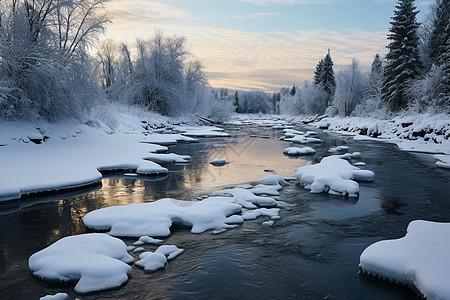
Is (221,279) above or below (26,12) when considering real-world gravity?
below

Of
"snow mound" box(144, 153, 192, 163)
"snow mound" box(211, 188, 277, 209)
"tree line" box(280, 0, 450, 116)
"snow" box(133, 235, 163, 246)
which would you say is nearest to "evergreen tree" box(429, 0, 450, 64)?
"tree line" box(280, 0, 450, 116)

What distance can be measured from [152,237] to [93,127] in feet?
49.1

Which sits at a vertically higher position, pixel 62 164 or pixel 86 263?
pixel 62 164

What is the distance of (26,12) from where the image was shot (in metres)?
13.8

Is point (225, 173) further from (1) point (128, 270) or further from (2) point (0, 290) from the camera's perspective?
(2) point (0, 290)

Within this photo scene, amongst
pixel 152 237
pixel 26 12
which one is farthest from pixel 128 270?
pixel 26 12

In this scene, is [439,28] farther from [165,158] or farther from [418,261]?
[418,261]

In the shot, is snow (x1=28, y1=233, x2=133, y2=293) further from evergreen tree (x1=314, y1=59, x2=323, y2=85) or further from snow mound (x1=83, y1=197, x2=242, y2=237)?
evergreen tree (x1=314, y1=59, x2=323, y2=85)

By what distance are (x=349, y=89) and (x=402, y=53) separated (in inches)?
473

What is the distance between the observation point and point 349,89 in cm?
3738

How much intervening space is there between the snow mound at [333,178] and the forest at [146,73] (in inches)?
427

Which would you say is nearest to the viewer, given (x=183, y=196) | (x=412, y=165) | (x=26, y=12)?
(x=183, y=196)

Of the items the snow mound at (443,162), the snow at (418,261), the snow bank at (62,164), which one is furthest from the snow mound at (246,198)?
the snow mound at (443,162)

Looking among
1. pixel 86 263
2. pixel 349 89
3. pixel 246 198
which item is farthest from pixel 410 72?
pixel 86 263
